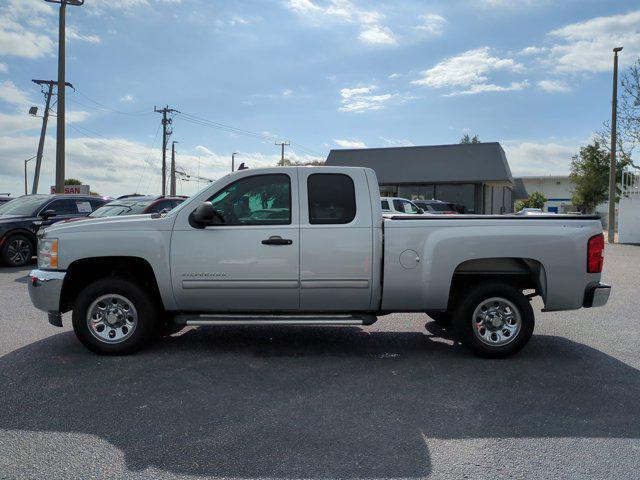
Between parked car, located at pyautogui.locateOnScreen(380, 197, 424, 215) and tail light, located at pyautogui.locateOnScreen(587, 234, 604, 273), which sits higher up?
parked car, located at pyautogui.locateOnScreen(380, 197, 424, 215)

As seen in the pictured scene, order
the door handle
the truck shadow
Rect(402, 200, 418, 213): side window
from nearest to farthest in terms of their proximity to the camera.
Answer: the truck shadow < the door handle < Rect(402, 200, 418, 213): side window

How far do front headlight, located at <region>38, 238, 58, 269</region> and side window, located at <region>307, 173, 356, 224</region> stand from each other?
2648mm

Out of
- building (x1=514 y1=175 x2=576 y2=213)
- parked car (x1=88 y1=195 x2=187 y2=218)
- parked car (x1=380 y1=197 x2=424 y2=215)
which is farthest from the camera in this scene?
building (x1=514 y1=175 x2=576 y2=213)

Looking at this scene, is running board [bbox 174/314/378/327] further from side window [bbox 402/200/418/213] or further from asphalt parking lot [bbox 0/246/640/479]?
side window [bbox 402/200/418/213]

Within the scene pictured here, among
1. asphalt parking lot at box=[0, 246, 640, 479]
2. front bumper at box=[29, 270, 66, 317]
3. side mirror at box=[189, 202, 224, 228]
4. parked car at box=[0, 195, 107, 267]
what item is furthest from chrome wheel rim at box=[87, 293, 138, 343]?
parked car at box=[0, 195, 107, 267]

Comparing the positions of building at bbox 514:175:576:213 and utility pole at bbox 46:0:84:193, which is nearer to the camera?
utility pole at bbox 46:0:84:193

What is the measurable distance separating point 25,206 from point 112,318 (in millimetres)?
10003

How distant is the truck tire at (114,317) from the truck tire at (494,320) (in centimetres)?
324

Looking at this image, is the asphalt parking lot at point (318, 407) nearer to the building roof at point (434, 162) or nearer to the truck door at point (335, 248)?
the truck door at point (335, 248)

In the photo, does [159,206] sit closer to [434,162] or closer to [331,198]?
[331,198]

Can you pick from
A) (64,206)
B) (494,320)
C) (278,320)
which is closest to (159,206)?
(64,206)

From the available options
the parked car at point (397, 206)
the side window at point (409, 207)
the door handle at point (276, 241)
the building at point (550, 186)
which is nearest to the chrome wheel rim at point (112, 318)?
the door handle at point (276, 241)

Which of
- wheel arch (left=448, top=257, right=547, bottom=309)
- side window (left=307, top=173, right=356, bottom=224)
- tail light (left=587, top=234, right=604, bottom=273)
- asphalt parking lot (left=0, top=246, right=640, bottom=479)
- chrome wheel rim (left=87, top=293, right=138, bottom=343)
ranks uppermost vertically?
side window (left=307, top=173, right=356, bottom=224)

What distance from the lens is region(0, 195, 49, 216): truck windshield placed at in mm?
13773
